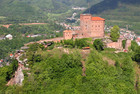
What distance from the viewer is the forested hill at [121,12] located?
349ft

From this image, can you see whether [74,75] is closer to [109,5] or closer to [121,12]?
[121,12]

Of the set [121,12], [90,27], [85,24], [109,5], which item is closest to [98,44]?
[90,27]

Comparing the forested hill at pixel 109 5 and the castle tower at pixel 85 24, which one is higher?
the forested hill at pixel 109 5

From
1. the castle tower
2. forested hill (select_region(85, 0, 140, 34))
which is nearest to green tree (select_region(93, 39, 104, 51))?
the castle tower

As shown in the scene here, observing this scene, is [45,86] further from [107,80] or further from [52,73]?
[107,80]

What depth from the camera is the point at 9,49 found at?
Result: 2259 inches

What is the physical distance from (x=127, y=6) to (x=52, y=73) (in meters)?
125

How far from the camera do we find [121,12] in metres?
126

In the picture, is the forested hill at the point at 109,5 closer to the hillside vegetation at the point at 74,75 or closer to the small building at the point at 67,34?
the small building at the point at 67,34

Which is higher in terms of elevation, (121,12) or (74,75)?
(121,12)

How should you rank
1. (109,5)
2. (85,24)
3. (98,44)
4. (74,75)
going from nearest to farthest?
(74,75) < (98,44) < (85,24) < (109,5)

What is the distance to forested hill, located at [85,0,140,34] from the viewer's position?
106 metres

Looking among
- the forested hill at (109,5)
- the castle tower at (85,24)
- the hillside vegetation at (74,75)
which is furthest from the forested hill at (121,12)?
the hillside vegetation at (74,75)

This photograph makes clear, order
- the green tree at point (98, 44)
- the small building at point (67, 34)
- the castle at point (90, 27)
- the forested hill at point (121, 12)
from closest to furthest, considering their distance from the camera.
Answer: the green tree at point (98, 44), the castle at point (90, 27), the small building at point (67, 34), the forested hill at point (121, 12)
